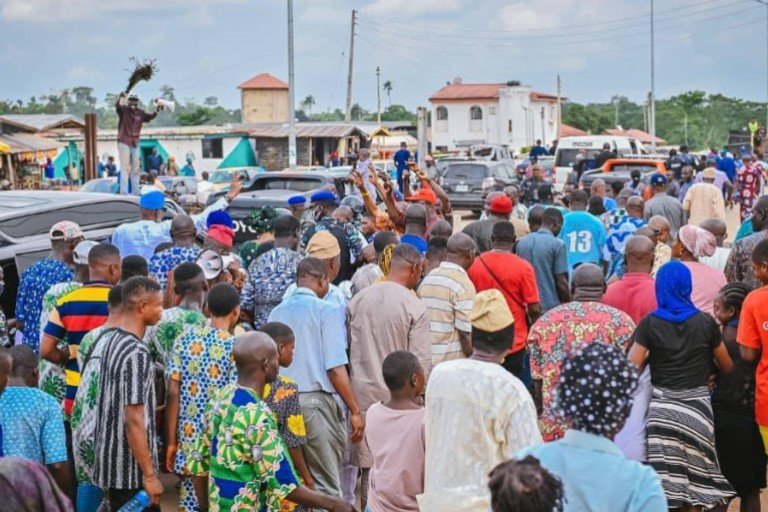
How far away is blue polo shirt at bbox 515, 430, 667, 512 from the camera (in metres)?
3.55

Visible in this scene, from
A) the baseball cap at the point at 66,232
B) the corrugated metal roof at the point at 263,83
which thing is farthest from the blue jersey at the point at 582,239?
the corrugated metal roof at the point at 263,83

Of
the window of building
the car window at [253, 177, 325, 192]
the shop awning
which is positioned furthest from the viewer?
the window of building

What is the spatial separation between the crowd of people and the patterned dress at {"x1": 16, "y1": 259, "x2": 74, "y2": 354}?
2cm

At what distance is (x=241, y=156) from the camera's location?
169 feet

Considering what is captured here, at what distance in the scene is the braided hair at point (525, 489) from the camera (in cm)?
319

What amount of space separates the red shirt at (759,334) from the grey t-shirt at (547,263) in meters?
3.11

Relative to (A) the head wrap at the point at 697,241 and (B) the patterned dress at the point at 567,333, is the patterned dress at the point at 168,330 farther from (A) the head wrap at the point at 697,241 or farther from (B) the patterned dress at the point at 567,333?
(A) the head wrap at the point at 697,241

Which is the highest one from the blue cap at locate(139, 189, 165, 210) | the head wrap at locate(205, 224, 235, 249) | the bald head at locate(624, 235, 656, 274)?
the blue cap at locate(139, 189, 165, 210)

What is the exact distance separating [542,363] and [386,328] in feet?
3.39

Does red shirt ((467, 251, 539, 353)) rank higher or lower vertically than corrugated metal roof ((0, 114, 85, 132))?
lower

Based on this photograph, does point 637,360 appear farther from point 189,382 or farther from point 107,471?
point 107,471

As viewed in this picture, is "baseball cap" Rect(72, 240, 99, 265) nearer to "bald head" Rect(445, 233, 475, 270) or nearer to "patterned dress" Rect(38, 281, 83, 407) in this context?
"patterned dress" Rect(38, 281, 83, 407)

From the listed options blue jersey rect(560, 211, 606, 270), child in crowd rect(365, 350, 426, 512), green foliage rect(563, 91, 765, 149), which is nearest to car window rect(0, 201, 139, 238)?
blue jersey rect(560, 211, 606, 270)

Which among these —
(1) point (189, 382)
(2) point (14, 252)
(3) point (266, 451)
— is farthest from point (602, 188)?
(3) point (266, 451)
